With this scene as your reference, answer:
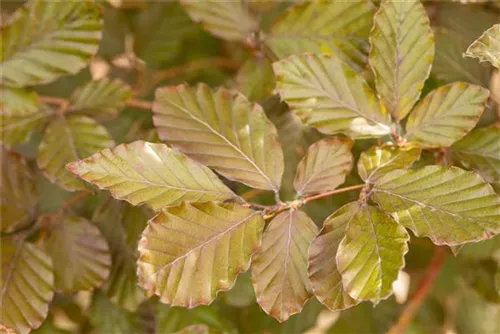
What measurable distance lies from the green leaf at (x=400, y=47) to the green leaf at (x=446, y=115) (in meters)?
0.02

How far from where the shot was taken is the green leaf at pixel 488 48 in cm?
44

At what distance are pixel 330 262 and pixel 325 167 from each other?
9cm

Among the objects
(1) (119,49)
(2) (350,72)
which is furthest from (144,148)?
(1) (119,49)

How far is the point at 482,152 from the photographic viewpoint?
1.82 ft

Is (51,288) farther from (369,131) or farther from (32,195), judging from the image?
(369,131)

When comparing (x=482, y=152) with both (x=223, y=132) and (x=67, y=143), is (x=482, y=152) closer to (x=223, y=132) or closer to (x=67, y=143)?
(x=223, y=132)

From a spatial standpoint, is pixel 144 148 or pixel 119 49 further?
pixel 119 49

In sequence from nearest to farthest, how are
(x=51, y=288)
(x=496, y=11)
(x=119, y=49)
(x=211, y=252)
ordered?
(x=211, y=252) → (x=51, y=288) → (x=496, y=11) → (x=119, y=49)

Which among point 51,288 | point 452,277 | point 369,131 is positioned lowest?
point 452,277

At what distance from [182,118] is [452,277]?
1.77 feet

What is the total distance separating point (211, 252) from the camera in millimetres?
473

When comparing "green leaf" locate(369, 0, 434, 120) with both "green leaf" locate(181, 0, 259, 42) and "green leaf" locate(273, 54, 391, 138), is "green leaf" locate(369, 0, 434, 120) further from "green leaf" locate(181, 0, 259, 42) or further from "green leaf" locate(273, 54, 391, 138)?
"green leaf" locate(181, 0, 259, 42)

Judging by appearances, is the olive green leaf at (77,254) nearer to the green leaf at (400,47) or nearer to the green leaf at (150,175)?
the green leaf at (150,175)

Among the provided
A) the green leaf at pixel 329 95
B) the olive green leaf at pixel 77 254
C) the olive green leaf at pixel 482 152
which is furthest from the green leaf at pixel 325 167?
the olive green leaf at pixel 77 254
